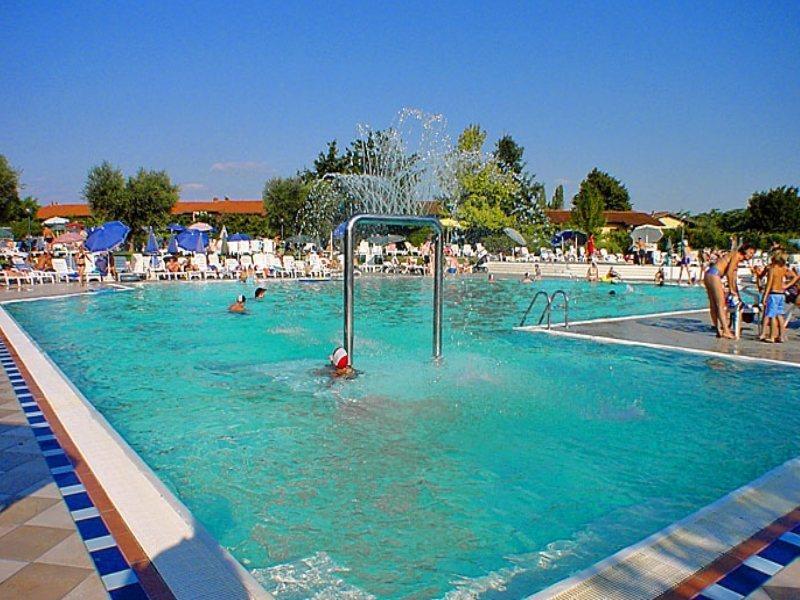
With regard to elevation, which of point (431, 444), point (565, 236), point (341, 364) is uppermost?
point (565, 236)

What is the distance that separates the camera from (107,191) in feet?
141

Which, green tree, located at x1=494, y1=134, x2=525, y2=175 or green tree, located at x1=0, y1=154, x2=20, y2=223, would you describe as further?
green tree, located at x1=494, y1=134, x2=525, y2=175

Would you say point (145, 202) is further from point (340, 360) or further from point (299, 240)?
point (340, 360)

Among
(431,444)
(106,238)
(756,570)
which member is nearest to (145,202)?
(106,238)

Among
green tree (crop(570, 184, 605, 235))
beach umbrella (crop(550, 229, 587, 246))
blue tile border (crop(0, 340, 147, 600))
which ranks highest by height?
green tree (crop(570, 184, 605, 235))

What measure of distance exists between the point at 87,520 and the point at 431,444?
2874mm

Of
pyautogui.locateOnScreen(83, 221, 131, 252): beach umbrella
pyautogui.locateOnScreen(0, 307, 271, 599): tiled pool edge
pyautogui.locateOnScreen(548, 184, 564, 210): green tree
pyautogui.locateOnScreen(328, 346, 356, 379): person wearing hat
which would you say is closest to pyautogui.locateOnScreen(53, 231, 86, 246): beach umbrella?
pyautogui.locateOnScreen(83, 221, 131, 252): beach umbrella

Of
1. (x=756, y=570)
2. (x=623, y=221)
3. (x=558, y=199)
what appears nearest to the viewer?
(x=756, y=570)

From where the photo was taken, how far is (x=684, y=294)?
20.9m

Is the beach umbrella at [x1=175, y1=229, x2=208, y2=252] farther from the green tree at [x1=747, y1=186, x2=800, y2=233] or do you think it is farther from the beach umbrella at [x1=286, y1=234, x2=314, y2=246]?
the green tree at [x1=747, y1=186, x2=800, y2=233]

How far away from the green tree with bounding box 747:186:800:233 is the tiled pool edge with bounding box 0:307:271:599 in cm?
6135

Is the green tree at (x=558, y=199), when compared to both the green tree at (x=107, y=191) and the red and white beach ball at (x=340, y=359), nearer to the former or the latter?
the green tree at (x=107, y=191)

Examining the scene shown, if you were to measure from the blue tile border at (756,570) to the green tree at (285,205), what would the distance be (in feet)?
165

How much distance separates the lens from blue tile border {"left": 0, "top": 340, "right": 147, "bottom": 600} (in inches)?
116
